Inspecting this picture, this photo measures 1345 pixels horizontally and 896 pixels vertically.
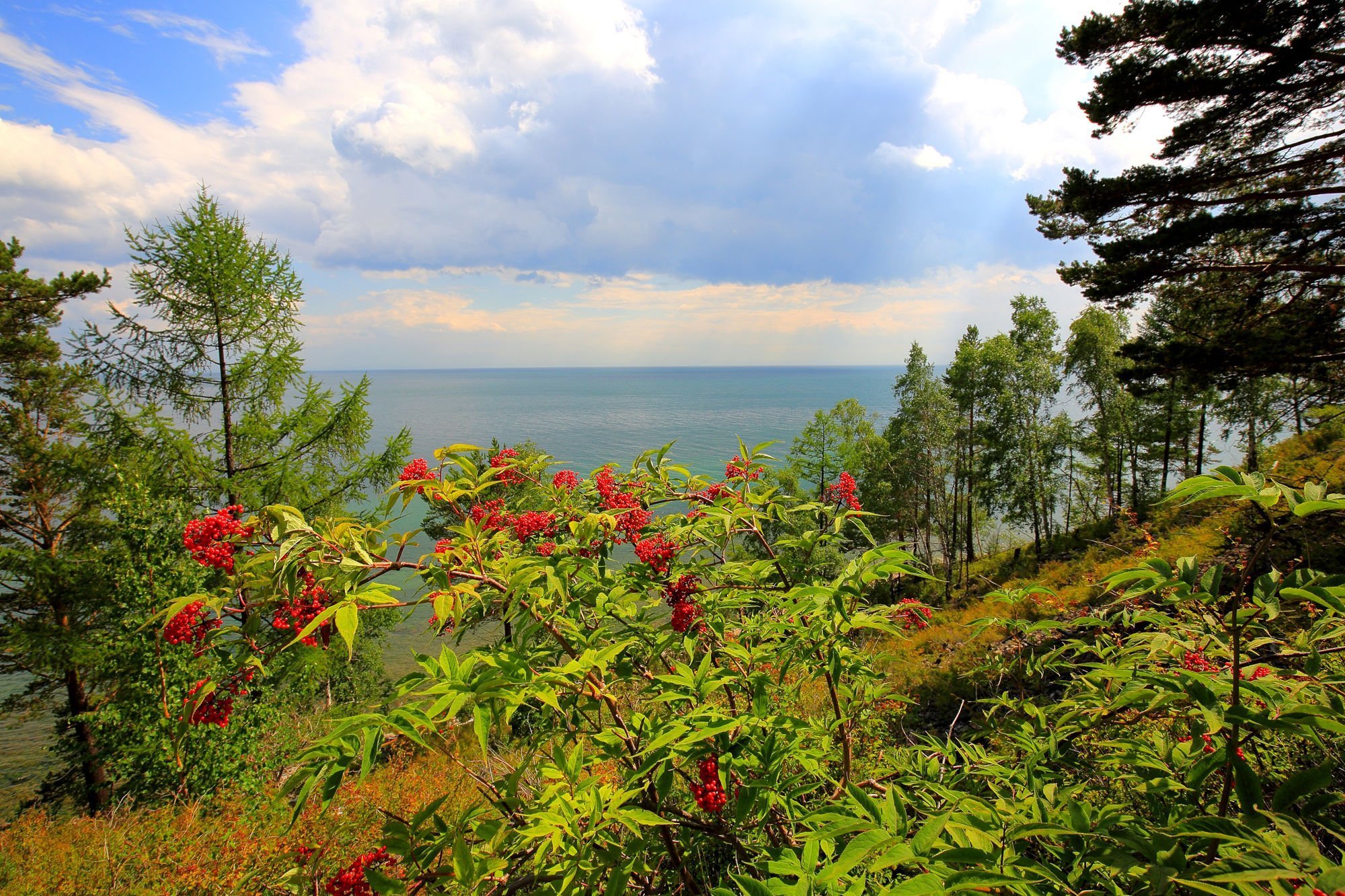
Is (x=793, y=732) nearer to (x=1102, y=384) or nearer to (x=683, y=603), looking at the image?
(x=683, y=603)

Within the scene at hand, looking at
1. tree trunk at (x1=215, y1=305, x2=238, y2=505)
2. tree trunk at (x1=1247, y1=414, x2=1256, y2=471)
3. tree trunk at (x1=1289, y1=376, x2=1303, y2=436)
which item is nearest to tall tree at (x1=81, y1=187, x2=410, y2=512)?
tree trunk at (x1=215, y1=305, x2=238, y2=505)

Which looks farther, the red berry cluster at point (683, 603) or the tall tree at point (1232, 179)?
the tall tree at point (1232, 179)

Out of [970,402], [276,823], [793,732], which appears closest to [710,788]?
[793,732]

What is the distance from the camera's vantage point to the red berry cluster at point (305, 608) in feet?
6.35

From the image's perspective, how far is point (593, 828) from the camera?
54.4 inches

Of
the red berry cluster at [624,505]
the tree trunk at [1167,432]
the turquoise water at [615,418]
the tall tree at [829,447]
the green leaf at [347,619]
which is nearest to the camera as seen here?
the green leaf at [347,619]

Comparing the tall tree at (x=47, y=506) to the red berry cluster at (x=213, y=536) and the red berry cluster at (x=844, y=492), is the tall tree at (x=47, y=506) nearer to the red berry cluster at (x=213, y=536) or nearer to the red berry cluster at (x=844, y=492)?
the red berry cluster at (x=213, y=536)

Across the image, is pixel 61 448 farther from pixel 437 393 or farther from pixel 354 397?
pixel 437 393

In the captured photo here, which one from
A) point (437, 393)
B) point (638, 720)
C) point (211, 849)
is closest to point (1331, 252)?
point (638, 720)

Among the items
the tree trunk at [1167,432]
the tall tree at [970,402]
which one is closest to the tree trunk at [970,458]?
the tall tree at [970,402]

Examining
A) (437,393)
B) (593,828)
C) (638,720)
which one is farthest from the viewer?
(437,393)

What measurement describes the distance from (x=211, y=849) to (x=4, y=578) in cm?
986

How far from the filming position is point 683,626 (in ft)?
7.41

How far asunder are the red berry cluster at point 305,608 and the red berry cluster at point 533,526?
0.88 metres
